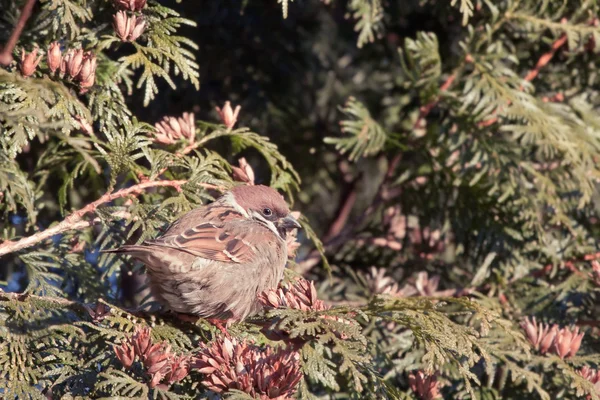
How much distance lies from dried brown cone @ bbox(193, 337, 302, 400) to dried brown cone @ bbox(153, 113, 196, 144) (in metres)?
0.77

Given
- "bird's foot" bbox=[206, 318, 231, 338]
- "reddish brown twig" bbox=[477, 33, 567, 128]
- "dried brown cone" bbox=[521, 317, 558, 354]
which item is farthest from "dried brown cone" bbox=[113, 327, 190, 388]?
"reddish brown twig" bbox=[477, 33, 567, 128]

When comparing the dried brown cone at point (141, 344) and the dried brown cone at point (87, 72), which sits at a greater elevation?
the dried brown cone at point (87, 72)

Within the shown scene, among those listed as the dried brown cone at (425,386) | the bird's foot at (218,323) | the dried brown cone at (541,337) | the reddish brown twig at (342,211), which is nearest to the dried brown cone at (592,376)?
the dried brown cone at (541,337)

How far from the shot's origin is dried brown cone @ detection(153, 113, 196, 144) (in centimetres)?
223

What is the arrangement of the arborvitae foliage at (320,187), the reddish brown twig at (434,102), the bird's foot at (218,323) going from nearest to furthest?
the arborvitae foliage at (320,187)
the bird's foot at (218,323)
the reddish brown twig at (434,102)

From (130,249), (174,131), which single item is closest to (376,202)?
(174,131)

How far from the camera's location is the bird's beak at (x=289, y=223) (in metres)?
2.37

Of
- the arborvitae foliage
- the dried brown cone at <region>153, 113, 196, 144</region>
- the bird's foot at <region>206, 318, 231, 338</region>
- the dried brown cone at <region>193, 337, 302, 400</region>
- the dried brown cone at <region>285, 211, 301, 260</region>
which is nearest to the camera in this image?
the dried brown cone at <region>193, 337, 302, 400</region>

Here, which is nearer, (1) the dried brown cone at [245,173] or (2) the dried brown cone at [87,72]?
(2) the dried brown cone at [87,72]

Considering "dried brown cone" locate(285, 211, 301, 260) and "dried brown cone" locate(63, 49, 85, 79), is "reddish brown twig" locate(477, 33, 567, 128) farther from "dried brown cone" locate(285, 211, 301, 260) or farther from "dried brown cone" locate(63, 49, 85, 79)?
"dried brown cone" locate(63, 49, 85, 79)

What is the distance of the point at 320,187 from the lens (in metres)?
3.76

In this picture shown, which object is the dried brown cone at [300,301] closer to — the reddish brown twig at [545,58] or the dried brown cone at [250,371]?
the dried brown cone at [250,371]

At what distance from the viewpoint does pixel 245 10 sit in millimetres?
3191

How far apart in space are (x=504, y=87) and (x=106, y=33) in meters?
1.45
